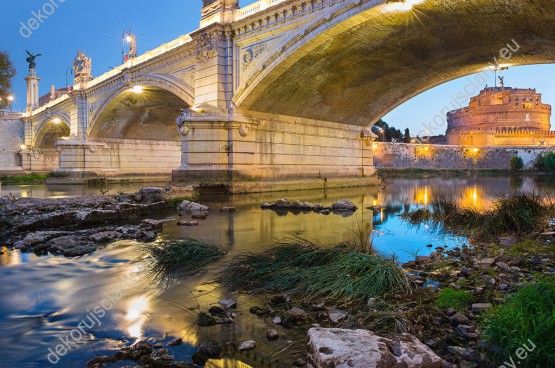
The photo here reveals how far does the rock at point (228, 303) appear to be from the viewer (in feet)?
11.8

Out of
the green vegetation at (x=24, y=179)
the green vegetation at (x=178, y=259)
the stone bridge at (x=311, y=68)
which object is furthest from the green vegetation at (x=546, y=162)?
the green vegetation at (x=178, y=259)

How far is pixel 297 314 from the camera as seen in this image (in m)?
3.29

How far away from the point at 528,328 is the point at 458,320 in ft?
2.82

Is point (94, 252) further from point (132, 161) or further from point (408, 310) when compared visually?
point (132, 161)

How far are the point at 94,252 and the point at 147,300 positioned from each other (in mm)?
2528

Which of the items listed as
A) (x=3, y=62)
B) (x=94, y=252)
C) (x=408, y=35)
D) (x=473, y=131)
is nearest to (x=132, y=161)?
(x=3, y=62)

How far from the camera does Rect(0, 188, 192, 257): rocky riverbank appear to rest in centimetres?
621

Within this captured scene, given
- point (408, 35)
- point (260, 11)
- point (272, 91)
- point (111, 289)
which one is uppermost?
point (260, 11)

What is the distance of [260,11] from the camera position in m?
15.5

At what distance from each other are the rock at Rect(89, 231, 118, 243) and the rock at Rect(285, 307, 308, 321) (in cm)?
452

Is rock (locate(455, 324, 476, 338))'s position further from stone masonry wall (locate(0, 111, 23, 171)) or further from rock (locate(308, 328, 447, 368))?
stone masonry wall (locate(0, 111, 23, 171))

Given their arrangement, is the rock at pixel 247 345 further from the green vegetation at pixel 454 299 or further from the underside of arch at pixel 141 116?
the underside of arch at pixel 141 116

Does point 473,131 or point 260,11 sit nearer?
point 260,11

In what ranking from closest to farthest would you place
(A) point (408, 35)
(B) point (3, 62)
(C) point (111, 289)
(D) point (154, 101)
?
(C) point (111, 289)
(A) point (408, 35)
(B) point (3, 62)
(D) point (154, 101)
